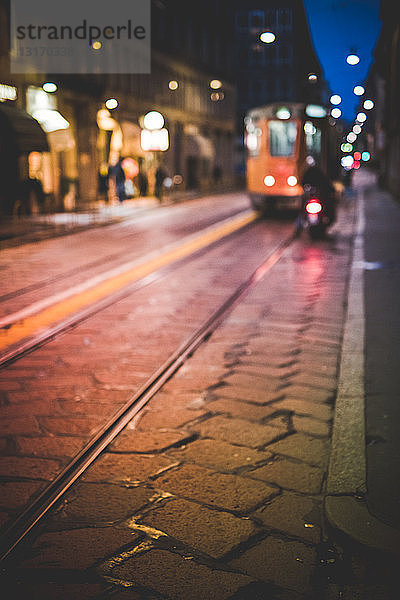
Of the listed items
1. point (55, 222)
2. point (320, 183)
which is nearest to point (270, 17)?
point (55, 222)

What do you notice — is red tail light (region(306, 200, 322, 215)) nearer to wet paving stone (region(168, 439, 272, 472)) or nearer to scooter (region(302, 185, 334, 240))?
scooter (region(302, 185, 334, 240))

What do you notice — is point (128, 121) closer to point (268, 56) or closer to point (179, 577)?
point (179, 577)

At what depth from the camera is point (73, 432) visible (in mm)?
4840

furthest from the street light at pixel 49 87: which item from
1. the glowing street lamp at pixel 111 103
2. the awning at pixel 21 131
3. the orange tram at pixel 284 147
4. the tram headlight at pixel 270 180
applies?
the tram headlight at pixel 270 180

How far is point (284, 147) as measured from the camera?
24.3m

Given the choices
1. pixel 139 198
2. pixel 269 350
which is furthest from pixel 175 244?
pixel 139 198

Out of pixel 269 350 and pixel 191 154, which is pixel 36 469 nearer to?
pixel 269 350

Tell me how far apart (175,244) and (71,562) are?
14.4m

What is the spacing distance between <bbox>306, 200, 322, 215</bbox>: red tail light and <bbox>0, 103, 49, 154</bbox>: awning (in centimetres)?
1014

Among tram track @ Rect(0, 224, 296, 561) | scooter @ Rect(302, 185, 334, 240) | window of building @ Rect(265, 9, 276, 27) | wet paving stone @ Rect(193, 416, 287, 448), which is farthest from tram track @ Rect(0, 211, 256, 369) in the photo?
window of building @ Rect(265, 9, 276, 27)

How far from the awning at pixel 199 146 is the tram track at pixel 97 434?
149 feet

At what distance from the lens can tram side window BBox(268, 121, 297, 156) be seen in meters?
24.2

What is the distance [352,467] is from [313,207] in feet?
44.6

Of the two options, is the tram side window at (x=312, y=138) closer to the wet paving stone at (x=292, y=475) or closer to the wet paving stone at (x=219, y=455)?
the wet paving stone at (x=219, y=455)
